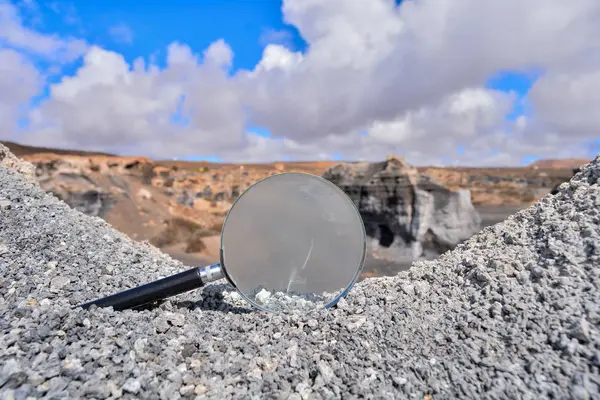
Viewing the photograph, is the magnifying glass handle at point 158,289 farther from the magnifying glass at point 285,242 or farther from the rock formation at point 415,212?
the rock formation at point 415,212

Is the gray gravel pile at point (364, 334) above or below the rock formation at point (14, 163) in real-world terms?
below

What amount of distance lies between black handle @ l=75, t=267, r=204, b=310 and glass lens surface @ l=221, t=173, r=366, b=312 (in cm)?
25

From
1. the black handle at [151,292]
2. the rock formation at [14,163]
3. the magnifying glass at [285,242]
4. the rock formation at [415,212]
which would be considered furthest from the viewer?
the rock formation at [415,212]

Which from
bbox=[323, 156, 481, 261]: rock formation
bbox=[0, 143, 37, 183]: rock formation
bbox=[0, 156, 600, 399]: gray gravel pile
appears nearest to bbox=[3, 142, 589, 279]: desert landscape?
bbox=[323, 156, 481, 261]: rock formation

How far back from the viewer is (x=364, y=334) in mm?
2336

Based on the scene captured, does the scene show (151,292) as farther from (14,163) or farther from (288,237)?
(14,163)

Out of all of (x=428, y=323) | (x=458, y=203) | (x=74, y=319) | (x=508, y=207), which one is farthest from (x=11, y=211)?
(x=508, y=207)

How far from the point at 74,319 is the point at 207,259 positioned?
13.7 meters

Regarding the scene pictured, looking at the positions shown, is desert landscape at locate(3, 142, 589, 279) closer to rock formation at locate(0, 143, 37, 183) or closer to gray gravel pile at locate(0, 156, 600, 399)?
rock formation at locate(0, 143, 37, 183)

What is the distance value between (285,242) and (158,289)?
0.93 metres

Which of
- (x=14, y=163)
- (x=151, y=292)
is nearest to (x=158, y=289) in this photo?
(x=151, y=292)

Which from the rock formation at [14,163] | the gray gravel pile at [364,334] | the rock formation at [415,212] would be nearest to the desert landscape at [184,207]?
the rock formation at [415,212]

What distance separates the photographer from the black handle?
2574 millimetres

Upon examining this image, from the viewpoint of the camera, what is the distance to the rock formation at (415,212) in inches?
653
